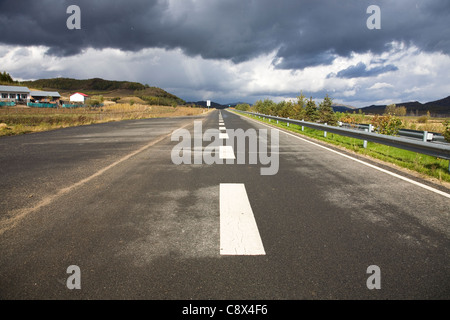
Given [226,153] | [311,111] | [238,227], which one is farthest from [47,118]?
[311,111]

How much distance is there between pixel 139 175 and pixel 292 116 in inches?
1679

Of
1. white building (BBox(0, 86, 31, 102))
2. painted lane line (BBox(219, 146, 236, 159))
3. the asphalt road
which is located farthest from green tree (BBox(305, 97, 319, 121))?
white building (BBox(0, 86, 31, 102))

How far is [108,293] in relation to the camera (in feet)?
7.17

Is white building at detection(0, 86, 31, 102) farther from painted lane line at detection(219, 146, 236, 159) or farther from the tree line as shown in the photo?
painted lane line at detection(219, 146, 236, 159)

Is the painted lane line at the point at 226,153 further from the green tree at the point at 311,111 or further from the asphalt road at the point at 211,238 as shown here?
the green tree at the point at 311,111

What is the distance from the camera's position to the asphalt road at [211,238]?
89.7 inches

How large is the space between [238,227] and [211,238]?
16.8 inches

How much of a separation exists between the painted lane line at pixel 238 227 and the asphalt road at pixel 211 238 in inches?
3.2

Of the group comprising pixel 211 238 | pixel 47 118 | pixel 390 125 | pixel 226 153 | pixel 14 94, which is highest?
pixel 14 94

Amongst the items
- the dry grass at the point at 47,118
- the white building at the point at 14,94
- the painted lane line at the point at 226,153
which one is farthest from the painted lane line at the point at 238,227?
the white building at the point at 14,94

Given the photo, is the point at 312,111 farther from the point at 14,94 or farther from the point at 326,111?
the point at 14,94

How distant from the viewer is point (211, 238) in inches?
123
